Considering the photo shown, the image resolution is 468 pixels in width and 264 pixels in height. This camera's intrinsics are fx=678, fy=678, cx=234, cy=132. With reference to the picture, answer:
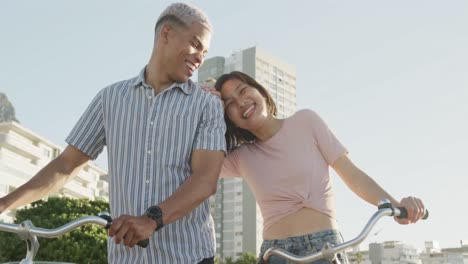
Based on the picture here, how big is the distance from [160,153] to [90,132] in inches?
19.5

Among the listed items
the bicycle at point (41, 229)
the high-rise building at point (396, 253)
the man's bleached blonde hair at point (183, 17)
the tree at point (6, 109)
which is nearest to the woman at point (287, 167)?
the man's bleached blonde hair at point (183, 17)

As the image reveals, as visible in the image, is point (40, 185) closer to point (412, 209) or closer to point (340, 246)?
point (340, 246)

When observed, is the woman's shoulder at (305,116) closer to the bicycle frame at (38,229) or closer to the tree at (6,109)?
the bicycle frame at (38,229)

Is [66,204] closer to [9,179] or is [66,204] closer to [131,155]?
[131,155]

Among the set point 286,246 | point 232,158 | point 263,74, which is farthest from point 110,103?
point 263,74

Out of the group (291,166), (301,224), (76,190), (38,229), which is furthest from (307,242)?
(76,190)

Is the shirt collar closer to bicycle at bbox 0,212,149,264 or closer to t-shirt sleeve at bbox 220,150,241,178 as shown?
t-shirt sleeve at bbox 220,150,241,178

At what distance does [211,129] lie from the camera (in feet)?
10.3

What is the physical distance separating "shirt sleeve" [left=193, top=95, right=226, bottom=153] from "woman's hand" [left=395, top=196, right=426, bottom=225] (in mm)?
857

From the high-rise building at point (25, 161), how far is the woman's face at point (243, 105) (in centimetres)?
5119

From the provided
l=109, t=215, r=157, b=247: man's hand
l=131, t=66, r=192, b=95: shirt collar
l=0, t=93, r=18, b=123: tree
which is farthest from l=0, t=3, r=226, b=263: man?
l=0, t=93, r=18, b=123: tree

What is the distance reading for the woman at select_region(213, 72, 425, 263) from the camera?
3486mm

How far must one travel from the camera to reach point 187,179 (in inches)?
114

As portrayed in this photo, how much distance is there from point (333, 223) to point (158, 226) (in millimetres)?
1246
